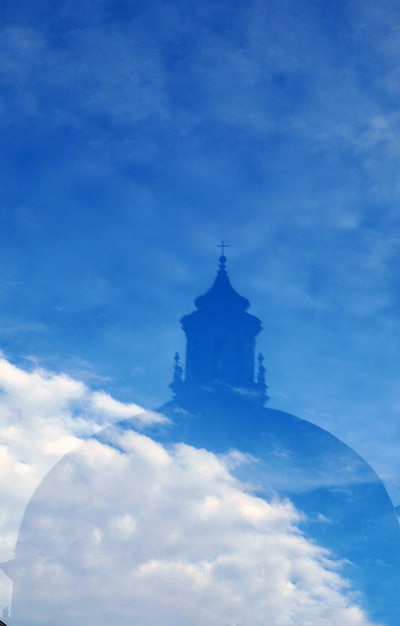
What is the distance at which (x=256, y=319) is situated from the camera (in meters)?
12.6

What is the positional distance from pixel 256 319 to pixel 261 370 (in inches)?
151

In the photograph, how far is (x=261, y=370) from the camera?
12305 millimetres

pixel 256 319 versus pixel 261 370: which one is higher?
pixel 256 319
